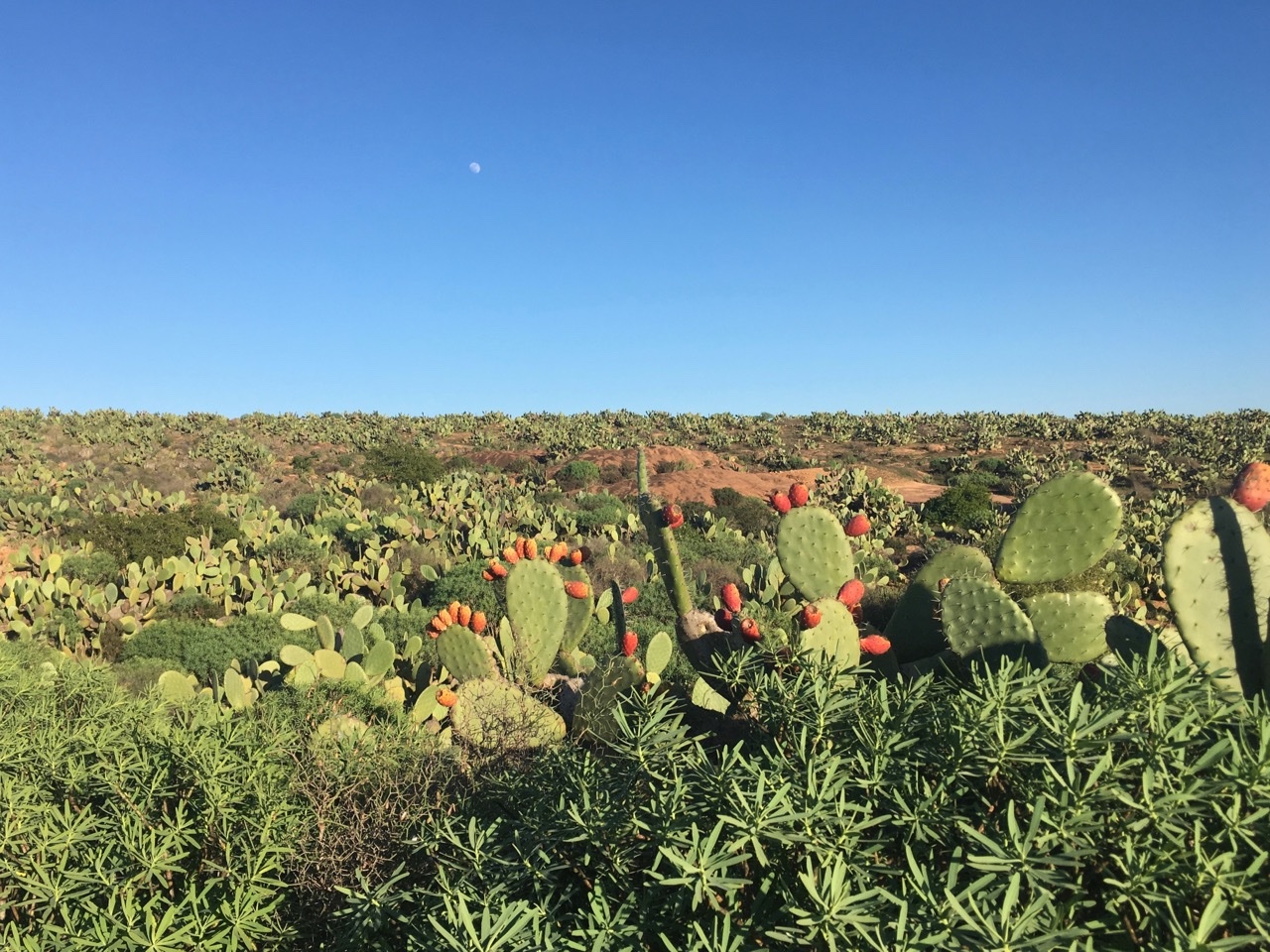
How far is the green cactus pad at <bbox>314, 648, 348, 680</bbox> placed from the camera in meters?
5.57

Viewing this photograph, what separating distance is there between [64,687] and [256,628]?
5359 millimetres

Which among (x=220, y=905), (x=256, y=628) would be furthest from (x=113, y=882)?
(x=256, y=628)

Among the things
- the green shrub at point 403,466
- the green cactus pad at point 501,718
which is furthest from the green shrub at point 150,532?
the green cactus pad at point 501,718

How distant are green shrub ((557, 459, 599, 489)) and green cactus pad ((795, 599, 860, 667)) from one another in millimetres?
16483

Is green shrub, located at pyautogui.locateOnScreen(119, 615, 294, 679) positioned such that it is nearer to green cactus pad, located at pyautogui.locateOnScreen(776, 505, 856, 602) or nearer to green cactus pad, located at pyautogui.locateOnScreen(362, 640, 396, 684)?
green cactus pad, located at pyautogui.locateOnScreen(362, 640, 396, 684)

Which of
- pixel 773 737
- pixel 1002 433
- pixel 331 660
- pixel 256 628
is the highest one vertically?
pixel 1002 433

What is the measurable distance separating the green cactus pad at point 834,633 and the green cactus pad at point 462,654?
7.75 feet

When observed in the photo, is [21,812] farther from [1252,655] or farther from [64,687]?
[1252,655]

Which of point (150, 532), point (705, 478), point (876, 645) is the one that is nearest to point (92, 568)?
point (150, 532)

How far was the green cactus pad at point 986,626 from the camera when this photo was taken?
3504 millimetres

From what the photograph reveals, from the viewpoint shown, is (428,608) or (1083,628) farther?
(428,608)

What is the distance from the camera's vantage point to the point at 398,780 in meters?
3.01

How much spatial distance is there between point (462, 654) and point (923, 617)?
292 centimetres

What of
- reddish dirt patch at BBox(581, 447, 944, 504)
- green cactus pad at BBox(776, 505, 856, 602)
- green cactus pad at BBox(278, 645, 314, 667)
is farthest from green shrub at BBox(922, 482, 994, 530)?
green cactus pad at BBox(278, 645, 314, 667)
